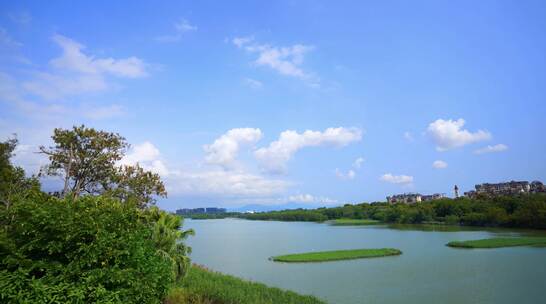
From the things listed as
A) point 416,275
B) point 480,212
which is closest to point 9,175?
point 416,275

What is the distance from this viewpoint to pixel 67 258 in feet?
27.4

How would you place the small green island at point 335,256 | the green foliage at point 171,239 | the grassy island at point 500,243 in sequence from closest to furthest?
the green foliage at point 171,239 → the small green island at point 335,256 → the grassy island at point 500,243

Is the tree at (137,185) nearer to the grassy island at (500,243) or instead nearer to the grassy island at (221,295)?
the grassy island at (221,295)

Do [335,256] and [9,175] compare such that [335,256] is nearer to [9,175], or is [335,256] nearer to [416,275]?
[416,275]

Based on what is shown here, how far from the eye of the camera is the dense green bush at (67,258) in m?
7.76

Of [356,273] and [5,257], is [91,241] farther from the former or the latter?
[356,273]

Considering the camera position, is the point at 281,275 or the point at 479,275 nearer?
the point at 479,275

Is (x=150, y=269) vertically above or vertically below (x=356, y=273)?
above

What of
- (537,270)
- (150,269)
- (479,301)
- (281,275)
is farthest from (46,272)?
(537,270)

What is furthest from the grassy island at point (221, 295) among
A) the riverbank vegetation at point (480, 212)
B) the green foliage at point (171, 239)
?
the riverbank vegetation at point (480, 212)

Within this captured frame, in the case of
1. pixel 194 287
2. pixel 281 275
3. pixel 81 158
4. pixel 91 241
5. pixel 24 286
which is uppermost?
pixel 81 158

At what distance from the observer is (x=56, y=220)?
8148mm

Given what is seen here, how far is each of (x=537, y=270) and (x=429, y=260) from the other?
8.67 metres

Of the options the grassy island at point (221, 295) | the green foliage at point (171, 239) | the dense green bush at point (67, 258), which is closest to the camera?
the dense green bush at point (67, 258)
